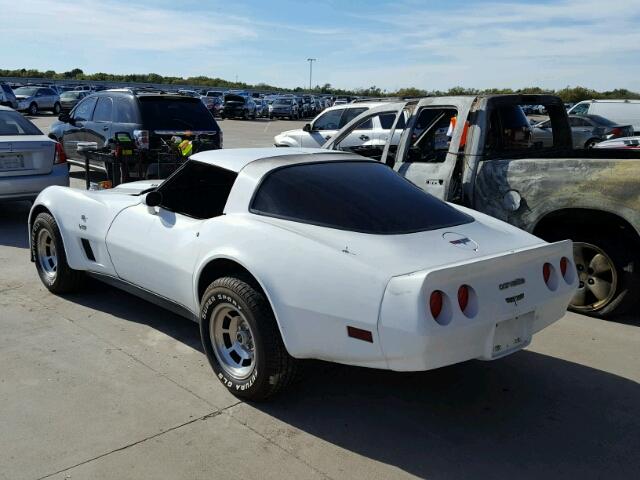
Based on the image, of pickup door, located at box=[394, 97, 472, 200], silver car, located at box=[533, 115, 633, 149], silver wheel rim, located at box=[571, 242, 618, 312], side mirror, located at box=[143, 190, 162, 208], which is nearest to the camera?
side mirror, located at box=[143, 190, 162, 208]

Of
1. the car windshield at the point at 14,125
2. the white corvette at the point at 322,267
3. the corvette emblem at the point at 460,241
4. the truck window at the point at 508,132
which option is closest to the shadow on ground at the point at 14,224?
the car windshield at the point at 14,125

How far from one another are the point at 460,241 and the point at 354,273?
2.71 ft

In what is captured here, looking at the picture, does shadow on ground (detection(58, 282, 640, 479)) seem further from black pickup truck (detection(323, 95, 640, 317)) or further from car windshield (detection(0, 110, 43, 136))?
car windshield (detection(0, 110, 43, 136))

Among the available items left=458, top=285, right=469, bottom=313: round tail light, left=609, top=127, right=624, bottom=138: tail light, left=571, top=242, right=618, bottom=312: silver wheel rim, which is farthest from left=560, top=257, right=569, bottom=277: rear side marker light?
left=609, top=127, right=624, bottom=138: tail light

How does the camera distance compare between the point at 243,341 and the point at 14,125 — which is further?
the point at 14,125

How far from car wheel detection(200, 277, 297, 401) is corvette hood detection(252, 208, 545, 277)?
468mm

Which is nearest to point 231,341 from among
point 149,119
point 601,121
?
point 149,119

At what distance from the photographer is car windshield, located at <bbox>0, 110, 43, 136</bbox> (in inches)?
347

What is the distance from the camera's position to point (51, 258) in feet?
18.8

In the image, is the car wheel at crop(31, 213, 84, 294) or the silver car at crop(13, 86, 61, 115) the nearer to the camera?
the car wheel at crop(31, 213, 84, 294)

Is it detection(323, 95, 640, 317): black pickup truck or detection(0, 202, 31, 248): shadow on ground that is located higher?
detection(323, 95, 640, 317): black pickup truck

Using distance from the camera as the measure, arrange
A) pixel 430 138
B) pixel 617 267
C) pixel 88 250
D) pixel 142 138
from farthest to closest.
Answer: pixel 142 138 < pixel 430 138 < pixel 617 267 < pixel 88 250

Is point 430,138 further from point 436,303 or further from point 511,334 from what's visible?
point 436,303

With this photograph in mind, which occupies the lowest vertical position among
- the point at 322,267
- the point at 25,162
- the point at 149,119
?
the point at 25,162
